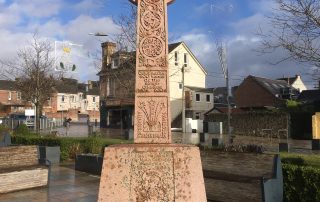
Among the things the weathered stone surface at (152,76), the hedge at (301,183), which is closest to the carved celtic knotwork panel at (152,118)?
the weathered stone surface at (152,76)

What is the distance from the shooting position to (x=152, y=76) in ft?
19.0

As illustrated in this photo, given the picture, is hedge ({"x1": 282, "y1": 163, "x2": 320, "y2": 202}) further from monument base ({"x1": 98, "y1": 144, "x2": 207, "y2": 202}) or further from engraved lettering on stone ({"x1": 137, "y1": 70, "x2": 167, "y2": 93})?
engraved lettering on stone ({"x1": 137, "y1": 70, "x2": 167, "y2": 93})

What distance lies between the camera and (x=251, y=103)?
176ft

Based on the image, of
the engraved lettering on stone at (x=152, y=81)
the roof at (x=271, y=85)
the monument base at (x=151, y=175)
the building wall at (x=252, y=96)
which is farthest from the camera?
the roof at (x=271, y=85)

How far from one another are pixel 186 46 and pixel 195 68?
343cm

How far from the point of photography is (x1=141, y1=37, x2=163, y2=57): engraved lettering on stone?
5852 millimetres

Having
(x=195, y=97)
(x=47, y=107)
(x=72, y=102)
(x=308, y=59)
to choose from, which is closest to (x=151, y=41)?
(x=308, y=59)

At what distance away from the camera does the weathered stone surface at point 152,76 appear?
5672 millimetres

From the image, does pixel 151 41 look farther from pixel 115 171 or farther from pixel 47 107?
pixel 47 107

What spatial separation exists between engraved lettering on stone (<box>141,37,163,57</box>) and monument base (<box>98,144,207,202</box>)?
4.60ft

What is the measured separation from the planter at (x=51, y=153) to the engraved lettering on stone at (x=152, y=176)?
10.0m

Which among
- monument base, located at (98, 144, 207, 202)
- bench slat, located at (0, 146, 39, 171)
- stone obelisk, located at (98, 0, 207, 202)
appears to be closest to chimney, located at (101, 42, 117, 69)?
bench slat, located at (0, 146, 39, 171)

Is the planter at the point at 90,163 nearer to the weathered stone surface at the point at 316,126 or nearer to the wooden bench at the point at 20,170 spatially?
the wooden bench at the point at 20,170

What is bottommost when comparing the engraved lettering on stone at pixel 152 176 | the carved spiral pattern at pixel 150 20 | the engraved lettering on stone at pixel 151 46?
the engraved lettering on stone at pixel 152 176
